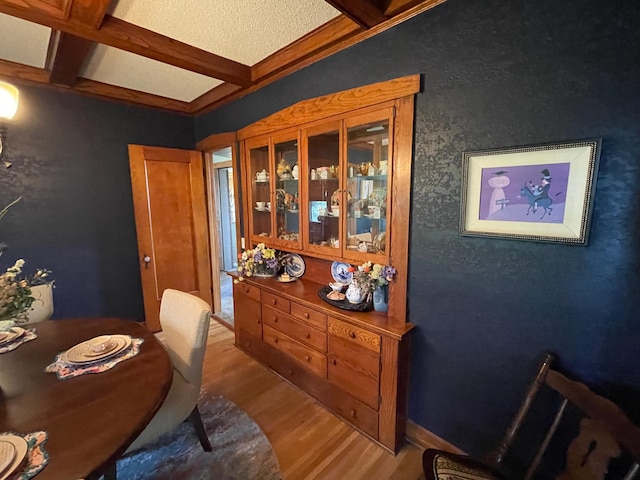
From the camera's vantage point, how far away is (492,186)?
1367 millimetres

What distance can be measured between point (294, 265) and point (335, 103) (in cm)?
136

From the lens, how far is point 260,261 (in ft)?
8.45

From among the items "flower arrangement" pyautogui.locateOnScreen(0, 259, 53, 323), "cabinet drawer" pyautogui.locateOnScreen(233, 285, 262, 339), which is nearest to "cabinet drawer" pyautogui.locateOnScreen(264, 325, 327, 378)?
"cabinet drawer" pyautogui.locateOnScreen(233, 285, 262, 339)

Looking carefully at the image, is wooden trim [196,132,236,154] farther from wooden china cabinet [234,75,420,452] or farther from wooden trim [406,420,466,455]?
wooden trim [406,420,466,455]

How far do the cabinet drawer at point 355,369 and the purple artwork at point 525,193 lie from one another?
1.02 m

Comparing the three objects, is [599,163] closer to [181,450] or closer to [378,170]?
[378,170]

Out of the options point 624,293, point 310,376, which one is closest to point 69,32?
point 310,376

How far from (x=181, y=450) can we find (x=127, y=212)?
2.41m

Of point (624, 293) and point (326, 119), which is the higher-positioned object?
point (326, 119)

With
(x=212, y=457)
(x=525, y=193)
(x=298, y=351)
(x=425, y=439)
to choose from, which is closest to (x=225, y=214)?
(x=298, y=351)

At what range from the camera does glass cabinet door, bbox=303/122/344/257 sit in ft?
6.39

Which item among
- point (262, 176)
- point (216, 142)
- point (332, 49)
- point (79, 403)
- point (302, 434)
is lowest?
point (302, 434)

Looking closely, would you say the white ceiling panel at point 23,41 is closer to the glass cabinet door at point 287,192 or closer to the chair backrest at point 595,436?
the glass cabinet door at point 287,192

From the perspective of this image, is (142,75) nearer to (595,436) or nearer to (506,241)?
(506,241)
